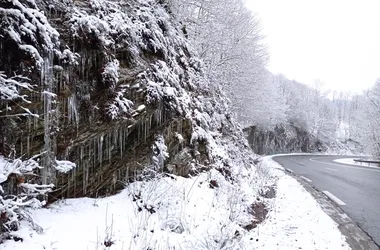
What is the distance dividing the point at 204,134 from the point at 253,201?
2093mm

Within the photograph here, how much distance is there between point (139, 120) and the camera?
511cm

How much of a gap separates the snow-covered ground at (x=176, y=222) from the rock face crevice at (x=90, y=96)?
0.38 m

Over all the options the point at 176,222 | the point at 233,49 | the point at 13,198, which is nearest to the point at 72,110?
the point at 13,198

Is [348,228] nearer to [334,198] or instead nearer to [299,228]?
[299,228]

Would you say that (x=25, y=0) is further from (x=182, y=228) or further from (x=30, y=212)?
(x=182, y=228)

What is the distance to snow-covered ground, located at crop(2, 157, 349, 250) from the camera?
338 centimetres

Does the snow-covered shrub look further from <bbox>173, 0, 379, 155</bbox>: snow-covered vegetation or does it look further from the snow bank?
<bbox>173, 0, 379, 155</bbox>: snow-covered vegetation

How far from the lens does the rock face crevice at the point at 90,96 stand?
3.45m

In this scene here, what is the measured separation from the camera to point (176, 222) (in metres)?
4.43

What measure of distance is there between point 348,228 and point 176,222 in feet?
11.6

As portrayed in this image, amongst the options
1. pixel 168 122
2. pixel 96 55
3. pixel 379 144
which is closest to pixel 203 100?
pixel 168 122

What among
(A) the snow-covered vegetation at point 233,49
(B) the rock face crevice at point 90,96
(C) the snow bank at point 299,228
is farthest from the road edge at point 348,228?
(A) the snow-covered vegetation at point 233,49

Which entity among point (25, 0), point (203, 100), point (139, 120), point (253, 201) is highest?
point (25, 0)

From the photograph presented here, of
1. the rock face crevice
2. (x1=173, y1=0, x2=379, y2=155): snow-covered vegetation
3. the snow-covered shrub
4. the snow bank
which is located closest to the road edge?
the snow bank
